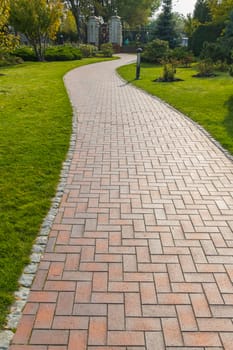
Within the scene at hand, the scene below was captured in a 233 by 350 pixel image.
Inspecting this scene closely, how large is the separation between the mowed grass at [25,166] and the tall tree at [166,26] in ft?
70.2

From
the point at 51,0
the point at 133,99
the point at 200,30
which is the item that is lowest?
the point at 133,99

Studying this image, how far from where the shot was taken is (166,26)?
28.5m

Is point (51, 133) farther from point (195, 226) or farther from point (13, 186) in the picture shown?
point (195, 226)

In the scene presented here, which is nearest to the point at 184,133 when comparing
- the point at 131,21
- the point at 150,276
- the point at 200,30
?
the point at 150,276

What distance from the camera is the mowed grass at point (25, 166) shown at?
3119mm

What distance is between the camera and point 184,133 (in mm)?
7273

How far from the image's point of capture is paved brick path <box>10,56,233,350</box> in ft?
7.70

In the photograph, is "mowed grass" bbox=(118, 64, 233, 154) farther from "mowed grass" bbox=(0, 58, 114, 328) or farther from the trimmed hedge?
the trimmed hedge

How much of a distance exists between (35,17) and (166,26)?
13200mm

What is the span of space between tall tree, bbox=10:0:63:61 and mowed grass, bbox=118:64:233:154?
27.4 ft

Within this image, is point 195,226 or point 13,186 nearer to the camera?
point 195,226

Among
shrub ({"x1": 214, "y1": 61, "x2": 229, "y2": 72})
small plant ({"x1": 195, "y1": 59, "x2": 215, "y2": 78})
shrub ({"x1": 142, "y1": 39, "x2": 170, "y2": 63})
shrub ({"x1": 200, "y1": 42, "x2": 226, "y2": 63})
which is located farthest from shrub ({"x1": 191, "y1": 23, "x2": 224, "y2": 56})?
small plant ({"x1": 195, "y1": 59, "x2": 215, "y2": 78})

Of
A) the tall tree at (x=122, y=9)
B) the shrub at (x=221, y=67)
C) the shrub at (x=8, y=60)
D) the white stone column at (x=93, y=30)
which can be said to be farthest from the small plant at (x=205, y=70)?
the tall tree at (x=122, y=9)

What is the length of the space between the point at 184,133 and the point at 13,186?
439 cm
